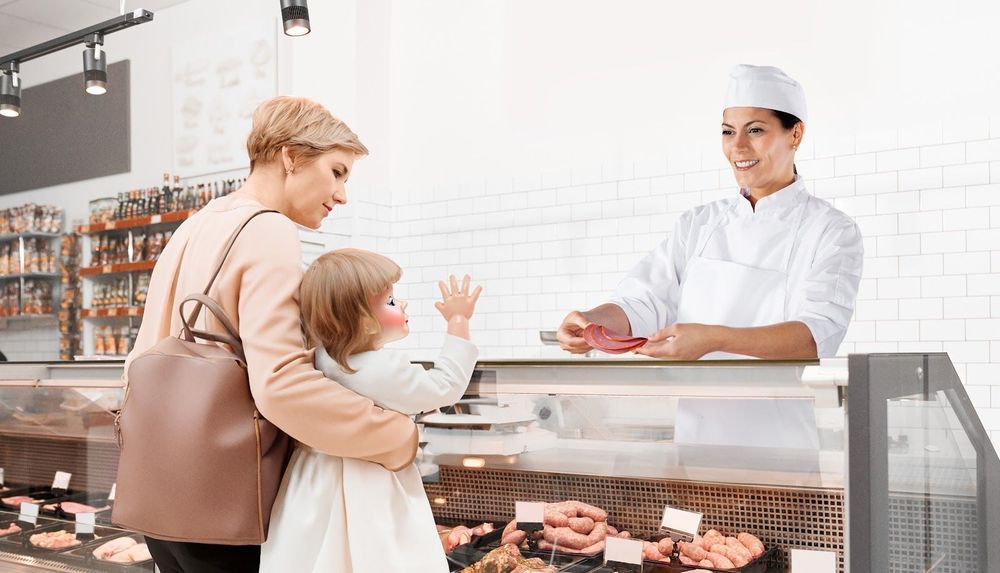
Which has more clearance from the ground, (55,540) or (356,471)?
(356,471)

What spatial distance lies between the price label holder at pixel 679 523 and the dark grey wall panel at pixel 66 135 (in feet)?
18.9

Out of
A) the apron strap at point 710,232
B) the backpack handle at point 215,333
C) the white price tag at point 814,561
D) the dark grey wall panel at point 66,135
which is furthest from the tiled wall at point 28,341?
the white price tag at point 814,561

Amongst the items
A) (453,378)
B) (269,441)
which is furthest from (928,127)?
(269,441)

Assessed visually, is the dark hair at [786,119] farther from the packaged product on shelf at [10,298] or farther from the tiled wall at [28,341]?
the packaged product on shelf at [10,298]

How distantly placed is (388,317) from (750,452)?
33.2 inches

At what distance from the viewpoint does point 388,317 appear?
61.8 inches

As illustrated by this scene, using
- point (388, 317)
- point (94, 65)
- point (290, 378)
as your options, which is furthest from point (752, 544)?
point (94, 65)

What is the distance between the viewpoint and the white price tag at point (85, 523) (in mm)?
2770

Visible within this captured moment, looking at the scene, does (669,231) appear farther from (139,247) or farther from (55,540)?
(139,247)

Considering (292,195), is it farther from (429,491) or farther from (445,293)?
(429,491)

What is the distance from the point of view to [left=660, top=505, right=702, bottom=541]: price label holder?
6.50ft

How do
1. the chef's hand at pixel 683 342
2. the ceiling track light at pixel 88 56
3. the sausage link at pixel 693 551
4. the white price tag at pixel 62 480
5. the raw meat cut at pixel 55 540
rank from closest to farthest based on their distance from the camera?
the sausage link at pixel 693 551 → the chef's hand at pixel 683 342 → the raw meat cut at pixel 55 540 → the white price tag at pixel 62 480 → the ceiling track light at pixel 88 56

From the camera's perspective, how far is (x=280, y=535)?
156 centimetres

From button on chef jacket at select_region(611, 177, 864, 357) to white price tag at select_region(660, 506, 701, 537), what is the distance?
914 millimetres
